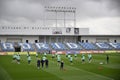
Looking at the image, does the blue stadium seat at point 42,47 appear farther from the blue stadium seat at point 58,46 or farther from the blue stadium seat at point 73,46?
the blue stadium seat at point 73,46

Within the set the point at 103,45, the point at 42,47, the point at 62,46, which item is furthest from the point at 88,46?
the point at 42,47

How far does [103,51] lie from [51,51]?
14478 mm

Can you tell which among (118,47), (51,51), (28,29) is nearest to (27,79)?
(51,51)

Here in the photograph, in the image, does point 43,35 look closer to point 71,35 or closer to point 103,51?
point 71,35

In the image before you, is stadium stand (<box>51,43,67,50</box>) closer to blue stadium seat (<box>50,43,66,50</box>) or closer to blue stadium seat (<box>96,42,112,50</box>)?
blue stadium seat (<box>50,43,66,50</box>)

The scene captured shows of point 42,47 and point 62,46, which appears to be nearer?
point 42,47

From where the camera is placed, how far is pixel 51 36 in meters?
Result: 79.8

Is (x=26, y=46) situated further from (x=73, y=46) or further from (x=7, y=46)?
(x=73, y=46)

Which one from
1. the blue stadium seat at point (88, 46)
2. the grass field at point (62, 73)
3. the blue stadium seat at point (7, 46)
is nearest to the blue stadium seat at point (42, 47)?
the blue stadium seat at point (7, 46)

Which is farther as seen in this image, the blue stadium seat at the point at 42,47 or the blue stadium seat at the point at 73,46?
the blue stadium seat at the point at 73,46

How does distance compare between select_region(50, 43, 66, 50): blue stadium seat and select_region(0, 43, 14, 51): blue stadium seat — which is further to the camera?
select_region(50, 43, 66, 50): blue stadium seat

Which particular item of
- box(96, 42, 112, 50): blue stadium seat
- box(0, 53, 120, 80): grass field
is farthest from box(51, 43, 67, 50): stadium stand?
box(0, 53, 120, 80): grass field

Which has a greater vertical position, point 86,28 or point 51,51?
point 86,28

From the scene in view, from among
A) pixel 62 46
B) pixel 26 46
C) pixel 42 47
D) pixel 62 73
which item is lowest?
pixel 62 73
